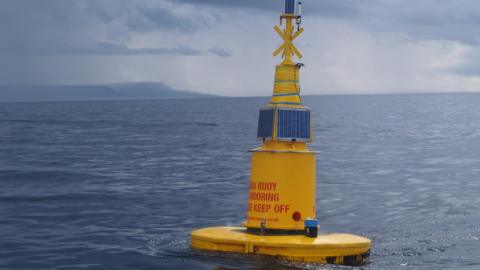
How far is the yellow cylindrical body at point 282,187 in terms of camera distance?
19469 millimetres

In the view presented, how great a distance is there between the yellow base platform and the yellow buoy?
3 centimetres

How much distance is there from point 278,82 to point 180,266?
17.5ft

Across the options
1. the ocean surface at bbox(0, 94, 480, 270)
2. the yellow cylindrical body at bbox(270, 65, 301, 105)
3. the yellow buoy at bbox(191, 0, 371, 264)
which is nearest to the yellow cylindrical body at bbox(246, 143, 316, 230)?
the yellow buoy at bbox(191, 0, 371, 264)

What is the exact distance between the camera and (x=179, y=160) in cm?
4941

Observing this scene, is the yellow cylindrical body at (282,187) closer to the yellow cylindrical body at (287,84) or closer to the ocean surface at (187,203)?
the yellow cylindrical body at (287,84)

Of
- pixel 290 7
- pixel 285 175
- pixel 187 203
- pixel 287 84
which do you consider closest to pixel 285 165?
pixel 285 175

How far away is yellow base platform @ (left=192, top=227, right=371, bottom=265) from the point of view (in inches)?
727

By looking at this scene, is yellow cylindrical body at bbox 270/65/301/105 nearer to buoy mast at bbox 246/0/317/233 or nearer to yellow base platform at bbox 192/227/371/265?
buoy mast at bbox 246/0/317/233

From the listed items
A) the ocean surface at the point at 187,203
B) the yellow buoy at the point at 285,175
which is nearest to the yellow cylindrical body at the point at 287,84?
the yellow buoy at the point at 285,175

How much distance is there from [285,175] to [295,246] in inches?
77.3

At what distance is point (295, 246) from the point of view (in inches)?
724

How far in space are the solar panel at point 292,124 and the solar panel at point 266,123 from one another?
19 cm

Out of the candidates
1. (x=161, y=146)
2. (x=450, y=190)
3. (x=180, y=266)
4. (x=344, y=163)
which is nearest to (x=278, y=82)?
(x=180, y=266)

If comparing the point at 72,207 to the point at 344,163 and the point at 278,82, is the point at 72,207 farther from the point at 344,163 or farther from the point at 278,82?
the point at 344,163
